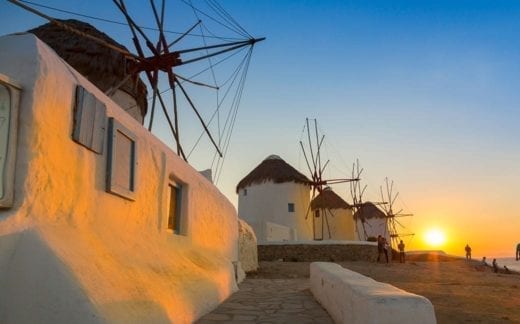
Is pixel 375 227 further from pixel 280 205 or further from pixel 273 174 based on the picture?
pixel 273 174

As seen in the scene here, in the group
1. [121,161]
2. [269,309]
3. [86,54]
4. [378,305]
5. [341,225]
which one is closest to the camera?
[378,305]

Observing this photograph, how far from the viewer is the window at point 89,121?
3.79 m

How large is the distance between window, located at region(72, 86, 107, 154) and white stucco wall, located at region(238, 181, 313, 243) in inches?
987

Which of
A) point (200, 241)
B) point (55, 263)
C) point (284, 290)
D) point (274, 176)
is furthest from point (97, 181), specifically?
point (274, 176)

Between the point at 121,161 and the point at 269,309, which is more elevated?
the point at 121,161

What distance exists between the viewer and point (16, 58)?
344 cm

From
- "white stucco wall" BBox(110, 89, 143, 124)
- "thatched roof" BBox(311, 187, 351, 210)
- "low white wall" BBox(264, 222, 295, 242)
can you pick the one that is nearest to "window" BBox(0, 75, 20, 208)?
"white stucco wall" BBox(110, 89, 143, 124)

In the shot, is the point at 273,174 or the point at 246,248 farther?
the point at 273,174

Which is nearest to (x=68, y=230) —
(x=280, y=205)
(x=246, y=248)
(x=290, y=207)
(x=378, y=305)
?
(x=378, y=305)

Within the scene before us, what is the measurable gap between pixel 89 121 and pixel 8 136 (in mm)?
886

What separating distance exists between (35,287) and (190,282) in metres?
2.68

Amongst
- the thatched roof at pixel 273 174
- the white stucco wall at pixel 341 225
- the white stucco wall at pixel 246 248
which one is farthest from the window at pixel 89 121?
the white stucco wall at pixel 341 225

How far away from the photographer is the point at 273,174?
29656 mm

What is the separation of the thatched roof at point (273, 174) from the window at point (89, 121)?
2540 centimetres
